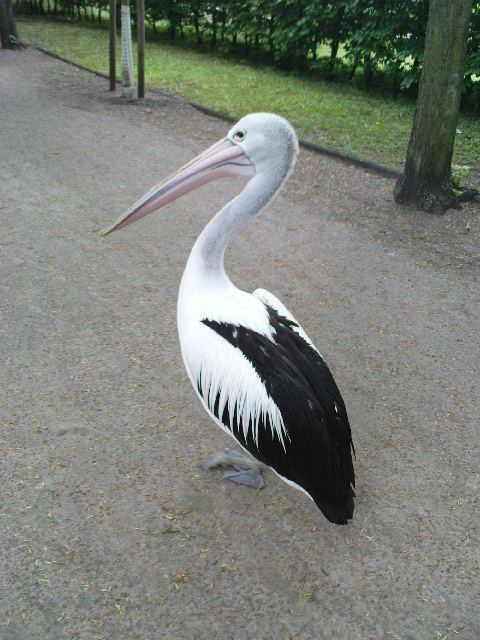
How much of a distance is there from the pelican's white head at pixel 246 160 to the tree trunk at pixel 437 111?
3011mm

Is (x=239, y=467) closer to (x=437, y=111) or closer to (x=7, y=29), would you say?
(x=437, y=111)

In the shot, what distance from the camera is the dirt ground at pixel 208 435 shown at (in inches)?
72.6

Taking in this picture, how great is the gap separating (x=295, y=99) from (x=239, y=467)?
6.81 metres

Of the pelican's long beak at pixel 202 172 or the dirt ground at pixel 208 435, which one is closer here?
the dirt ground at pixel 208 435

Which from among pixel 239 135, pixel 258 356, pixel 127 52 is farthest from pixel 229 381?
pixel 127 52

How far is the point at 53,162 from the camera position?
513 cm

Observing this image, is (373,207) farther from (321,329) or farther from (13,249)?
(13,249)

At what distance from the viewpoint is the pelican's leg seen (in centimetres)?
226

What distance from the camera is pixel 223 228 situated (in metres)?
2.12

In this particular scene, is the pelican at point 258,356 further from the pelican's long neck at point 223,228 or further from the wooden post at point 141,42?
the wooden post at point 141,42

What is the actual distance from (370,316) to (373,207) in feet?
5.94

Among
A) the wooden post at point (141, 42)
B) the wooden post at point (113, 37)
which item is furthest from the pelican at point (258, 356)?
the wooden post at point (113, 37)

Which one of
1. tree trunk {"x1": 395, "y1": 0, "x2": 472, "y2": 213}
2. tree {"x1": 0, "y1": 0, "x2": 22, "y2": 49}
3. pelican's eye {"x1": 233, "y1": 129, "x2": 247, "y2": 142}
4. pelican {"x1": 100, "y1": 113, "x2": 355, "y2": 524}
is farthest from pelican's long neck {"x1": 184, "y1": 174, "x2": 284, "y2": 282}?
tree {"x1": 0, "y1": 0, "x2": 22, "y2": 49}

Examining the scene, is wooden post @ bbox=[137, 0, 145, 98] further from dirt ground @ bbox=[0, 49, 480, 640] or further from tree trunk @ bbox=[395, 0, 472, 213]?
tree trunk @ bbox=[395, 0, 472, 213]
